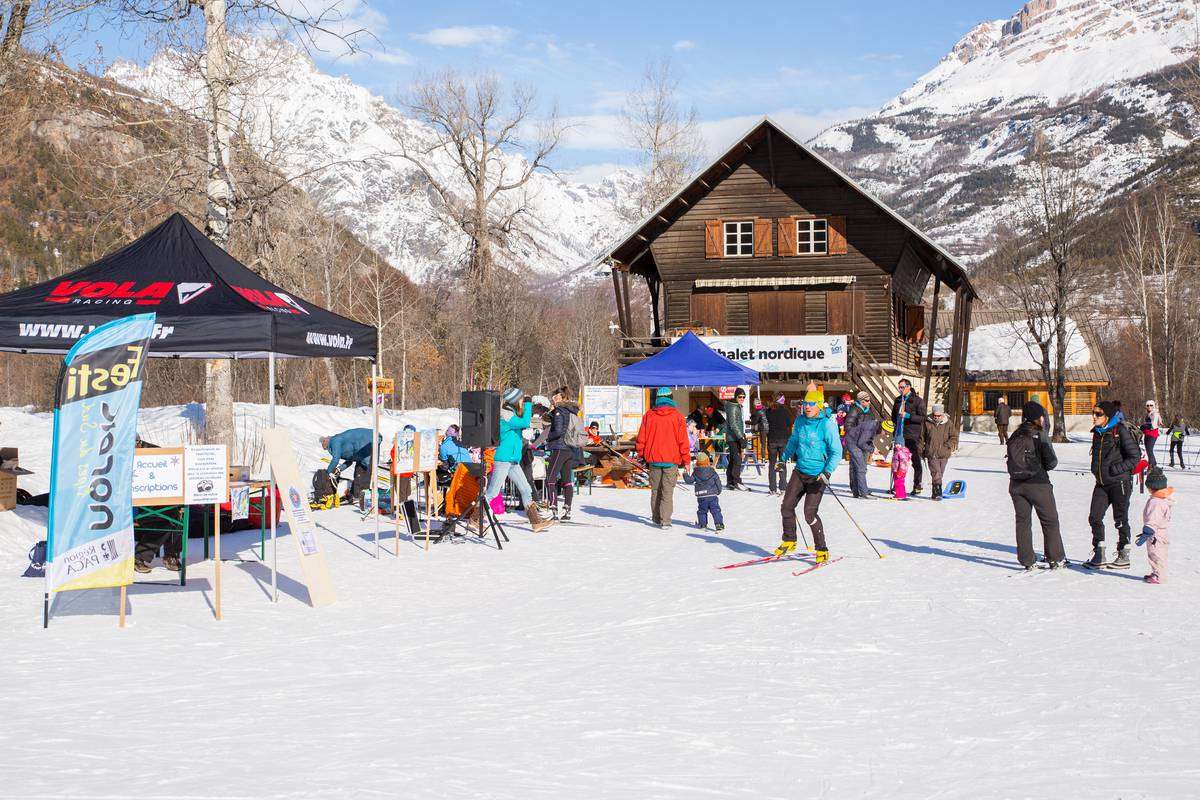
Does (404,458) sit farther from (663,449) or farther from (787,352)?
(787,352)

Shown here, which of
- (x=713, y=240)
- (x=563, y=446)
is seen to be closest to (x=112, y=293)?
(x=563, y=446)

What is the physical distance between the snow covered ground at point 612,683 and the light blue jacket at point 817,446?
1016mm

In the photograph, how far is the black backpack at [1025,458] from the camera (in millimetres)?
10180

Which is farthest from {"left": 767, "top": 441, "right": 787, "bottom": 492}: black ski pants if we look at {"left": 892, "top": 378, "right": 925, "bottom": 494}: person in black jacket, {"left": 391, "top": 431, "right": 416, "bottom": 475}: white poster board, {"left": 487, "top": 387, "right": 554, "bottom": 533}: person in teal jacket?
{"left": 391, "top": 431, "right": 416, "bottom": 475}: white poster board

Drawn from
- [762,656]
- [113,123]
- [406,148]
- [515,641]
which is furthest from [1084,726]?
[406,148]

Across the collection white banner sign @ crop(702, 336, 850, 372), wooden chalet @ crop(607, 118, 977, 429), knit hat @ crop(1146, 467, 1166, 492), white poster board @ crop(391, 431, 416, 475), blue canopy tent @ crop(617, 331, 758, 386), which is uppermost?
wooden chalet @ crop(607, 118, 977, 429)

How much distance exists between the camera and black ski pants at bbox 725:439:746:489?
18.1 m

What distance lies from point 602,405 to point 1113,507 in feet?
51.7

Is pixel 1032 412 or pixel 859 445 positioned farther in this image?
pixel 859 445

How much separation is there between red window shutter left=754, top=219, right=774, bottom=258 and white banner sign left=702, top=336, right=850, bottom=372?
4.50 m

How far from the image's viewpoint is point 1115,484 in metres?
10.2

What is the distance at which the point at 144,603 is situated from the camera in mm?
8688

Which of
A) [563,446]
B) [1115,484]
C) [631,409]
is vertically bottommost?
[1115,484]

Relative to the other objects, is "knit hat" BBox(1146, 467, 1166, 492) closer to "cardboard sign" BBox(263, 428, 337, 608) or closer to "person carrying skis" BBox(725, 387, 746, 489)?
"cardboard sign" BBox(263, 428, 337, 608)
